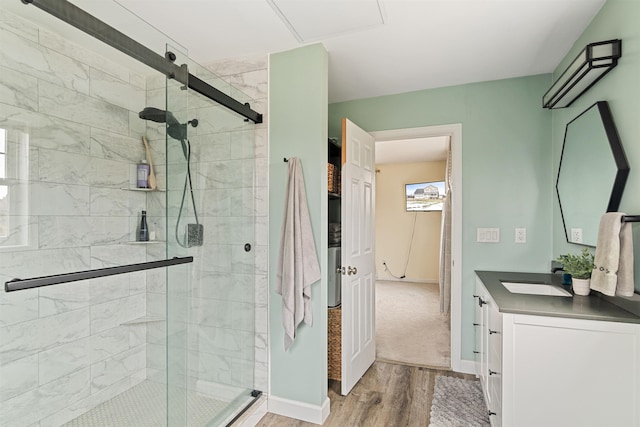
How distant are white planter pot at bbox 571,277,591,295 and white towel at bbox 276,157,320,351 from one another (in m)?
1.48

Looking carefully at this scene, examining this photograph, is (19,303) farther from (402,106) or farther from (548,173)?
(548,173)

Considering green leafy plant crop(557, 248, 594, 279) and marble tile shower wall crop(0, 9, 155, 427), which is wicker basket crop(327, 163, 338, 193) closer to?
marble tile shower wall crop(0, 9, 155, 427)

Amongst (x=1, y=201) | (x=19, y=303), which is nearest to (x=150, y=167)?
(x=1, y=201)

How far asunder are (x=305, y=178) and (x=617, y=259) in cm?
166

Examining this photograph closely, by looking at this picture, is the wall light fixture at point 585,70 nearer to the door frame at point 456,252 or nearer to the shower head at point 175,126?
the door frame at point 456,252

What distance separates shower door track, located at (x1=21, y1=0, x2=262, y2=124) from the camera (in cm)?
123

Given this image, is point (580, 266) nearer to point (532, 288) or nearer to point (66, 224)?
point (532, 288)

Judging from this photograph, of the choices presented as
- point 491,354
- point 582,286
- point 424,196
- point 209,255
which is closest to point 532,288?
point 582,286

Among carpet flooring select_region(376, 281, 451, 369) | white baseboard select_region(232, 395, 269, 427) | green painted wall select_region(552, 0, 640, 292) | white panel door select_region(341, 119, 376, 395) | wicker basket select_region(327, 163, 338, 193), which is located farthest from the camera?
carpet flooring select_region(376, 281, 451, 369)

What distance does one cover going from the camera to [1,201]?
144cm

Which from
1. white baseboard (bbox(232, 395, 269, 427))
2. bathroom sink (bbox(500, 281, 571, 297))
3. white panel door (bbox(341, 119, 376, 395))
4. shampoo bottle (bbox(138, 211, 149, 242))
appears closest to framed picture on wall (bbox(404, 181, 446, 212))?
white panel door (bbox(341, 119, 376, 395))

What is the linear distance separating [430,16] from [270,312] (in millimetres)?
2056

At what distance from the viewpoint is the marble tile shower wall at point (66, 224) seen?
1476 mm

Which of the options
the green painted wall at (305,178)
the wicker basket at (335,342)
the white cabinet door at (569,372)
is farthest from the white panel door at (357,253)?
the white cabinet door at (569,372)
